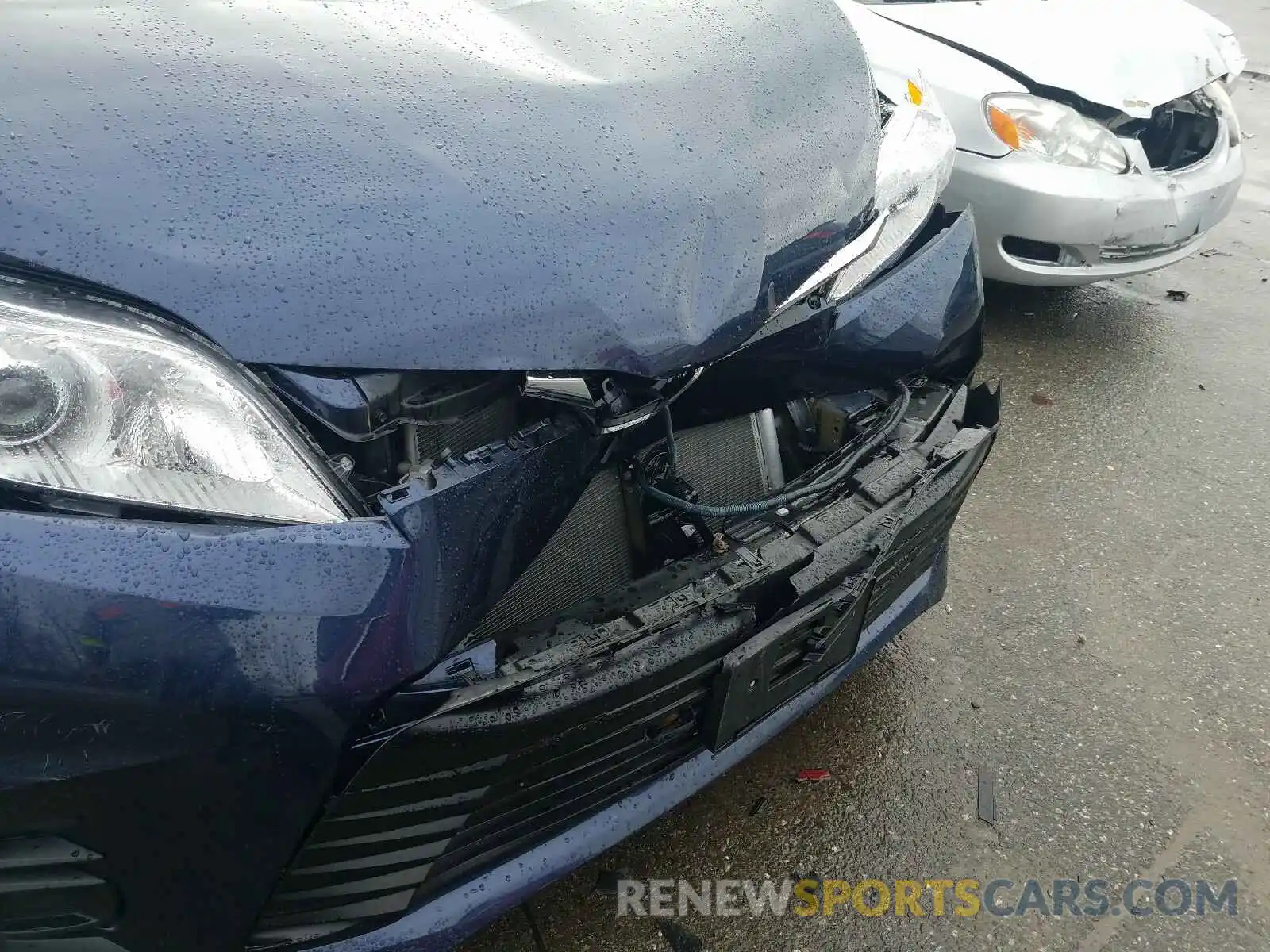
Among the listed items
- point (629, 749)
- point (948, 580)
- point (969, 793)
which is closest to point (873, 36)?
point (948, 580)

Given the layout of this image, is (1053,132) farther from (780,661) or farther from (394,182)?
(394,182)

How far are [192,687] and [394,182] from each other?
63cm

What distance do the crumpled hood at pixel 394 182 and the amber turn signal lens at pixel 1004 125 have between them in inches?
83.3

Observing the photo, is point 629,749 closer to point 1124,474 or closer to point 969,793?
point 969,793

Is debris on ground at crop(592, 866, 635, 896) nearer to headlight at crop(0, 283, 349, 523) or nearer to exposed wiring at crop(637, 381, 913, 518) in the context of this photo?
exposed wiring at crop(637, 381, 913, 518)

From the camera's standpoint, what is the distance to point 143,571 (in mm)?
954

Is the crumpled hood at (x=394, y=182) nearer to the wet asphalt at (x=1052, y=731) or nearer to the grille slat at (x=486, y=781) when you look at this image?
the grille slat at (x=486, y=781)

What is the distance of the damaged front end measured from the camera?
1.10 meters

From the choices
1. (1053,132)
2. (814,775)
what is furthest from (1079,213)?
(814,775)

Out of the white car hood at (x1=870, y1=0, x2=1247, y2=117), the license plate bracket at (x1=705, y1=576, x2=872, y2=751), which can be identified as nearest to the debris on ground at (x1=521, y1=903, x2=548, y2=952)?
the license plate bracket at (x1=705, y1=576, x2=872, y2=751)

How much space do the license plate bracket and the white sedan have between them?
216 cm

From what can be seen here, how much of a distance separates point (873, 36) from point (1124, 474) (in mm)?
1774

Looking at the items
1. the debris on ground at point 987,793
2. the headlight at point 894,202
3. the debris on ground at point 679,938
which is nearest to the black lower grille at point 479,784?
the debris on ground at point 679,938

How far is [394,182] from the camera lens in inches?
44.4
